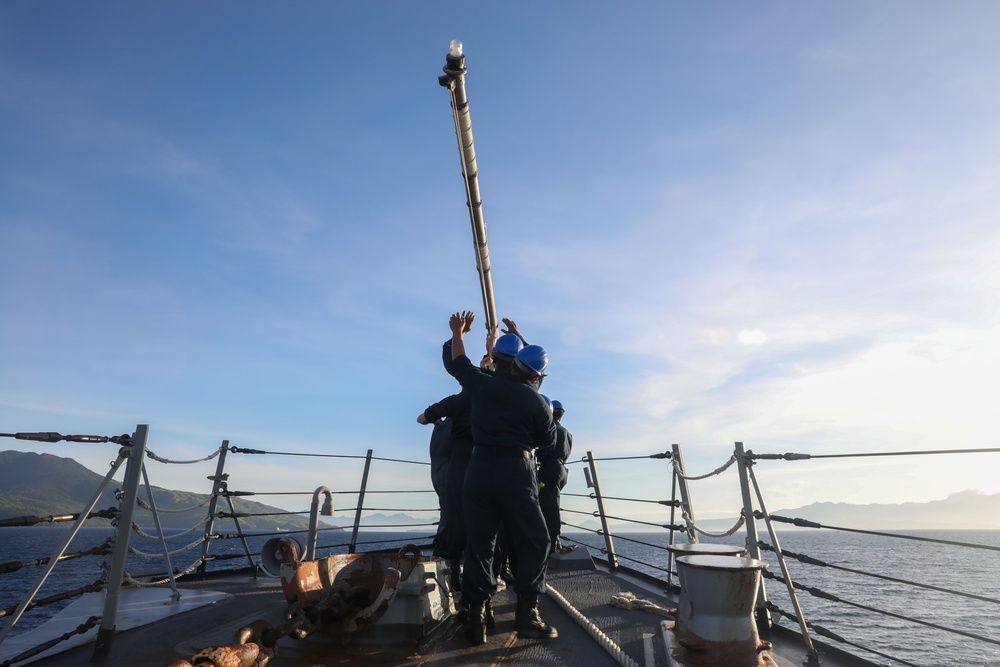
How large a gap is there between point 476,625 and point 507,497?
2.21 feet

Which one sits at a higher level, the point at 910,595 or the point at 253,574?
the point at 253,574

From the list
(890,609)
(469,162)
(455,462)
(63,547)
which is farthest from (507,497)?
(890,609)

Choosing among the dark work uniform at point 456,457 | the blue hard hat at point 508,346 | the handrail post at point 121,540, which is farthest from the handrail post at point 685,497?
the handrail post at point 121,540

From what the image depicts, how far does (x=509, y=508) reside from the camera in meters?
3.21

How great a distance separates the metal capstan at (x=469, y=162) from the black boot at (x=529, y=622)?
293 centimetres

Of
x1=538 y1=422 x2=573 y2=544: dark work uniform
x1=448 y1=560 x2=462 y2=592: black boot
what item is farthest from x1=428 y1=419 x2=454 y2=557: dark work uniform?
x1=538 y1=422 x2=573 y2=544: dark work uniform

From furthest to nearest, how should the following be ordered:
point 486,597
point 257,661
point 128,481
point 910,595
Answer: point 910,595 → point 486,597 → point 128,481 → point 257,661

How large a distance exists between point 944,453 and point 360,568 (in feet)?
9.67

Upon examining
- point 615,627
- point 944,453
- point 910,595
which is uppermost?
point 944,453

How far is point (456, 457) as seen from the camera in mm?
4512

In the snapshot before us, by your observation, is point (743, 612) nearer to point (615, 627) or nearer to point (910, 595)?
point (615, 627)

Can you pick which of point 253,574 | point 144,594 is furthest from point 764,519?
point 253,574

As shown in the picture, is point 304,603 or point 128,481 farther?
point 128,481

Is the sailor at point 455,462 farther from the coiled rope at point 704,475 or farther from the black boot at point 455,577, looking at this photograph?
the coiled rope at point 704,475
